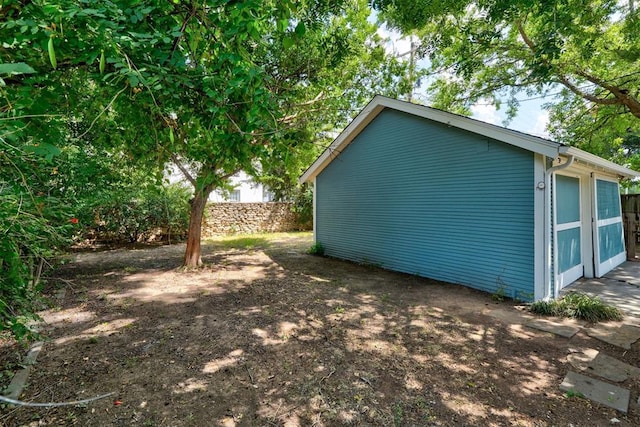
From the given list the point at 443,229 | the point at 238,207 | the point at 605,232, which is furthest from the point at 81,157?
the point at 605,232

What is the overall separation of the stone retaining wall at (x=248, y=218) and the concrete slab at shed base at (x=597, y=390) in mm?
13376

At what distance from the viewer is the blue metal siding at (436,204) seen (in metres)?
5.30

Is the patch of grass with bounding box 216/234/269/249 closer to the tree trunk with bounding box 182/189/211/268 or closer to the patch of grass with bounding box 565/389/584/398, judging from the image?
the tree trunk with bounding box 182/189/211/268

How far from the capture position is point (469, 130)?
5.72m

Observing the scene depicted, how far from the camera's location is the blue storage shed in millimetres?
5062

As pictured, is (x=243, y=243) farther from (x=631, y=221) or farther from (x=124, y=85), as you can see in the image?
(x=631, y=221)

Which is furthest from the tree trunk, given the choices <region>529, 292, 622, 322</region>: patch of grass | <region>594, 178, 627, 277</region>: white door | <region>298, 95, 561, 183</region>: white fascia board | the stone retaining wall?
<region>594, 178, 627, 277</region>: white door

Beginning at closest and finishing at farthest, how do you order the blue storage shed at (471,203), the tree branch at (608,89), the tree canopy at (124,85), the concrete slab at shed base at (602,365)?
the tree canopy at (124,85) < the concrete slab at shed base at (602,365) < the blue storage shed at (471,203) < the tree branch at (608,89)

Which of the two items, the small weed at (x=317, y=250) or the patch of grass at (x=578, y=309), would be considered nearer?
the patch of grass at (x=578, y=309)

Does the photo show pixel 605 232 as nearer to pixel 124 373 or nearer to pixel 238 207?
pixel 124 373

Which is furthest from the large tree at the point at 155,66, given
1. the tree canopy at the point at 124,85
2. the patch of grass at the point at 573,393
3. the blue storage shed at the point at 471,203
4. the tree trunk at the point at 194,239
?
the tree trunk at the point at 194,239

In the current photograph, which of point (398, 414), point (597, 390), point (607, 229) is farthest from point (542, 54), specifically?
point (607, 229)

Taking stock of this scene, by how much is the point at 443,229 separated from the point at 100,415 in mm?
6042

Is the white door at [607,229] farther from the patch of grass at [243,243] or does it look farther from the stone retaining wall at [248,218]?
the stone retaining wall at [248,218]
